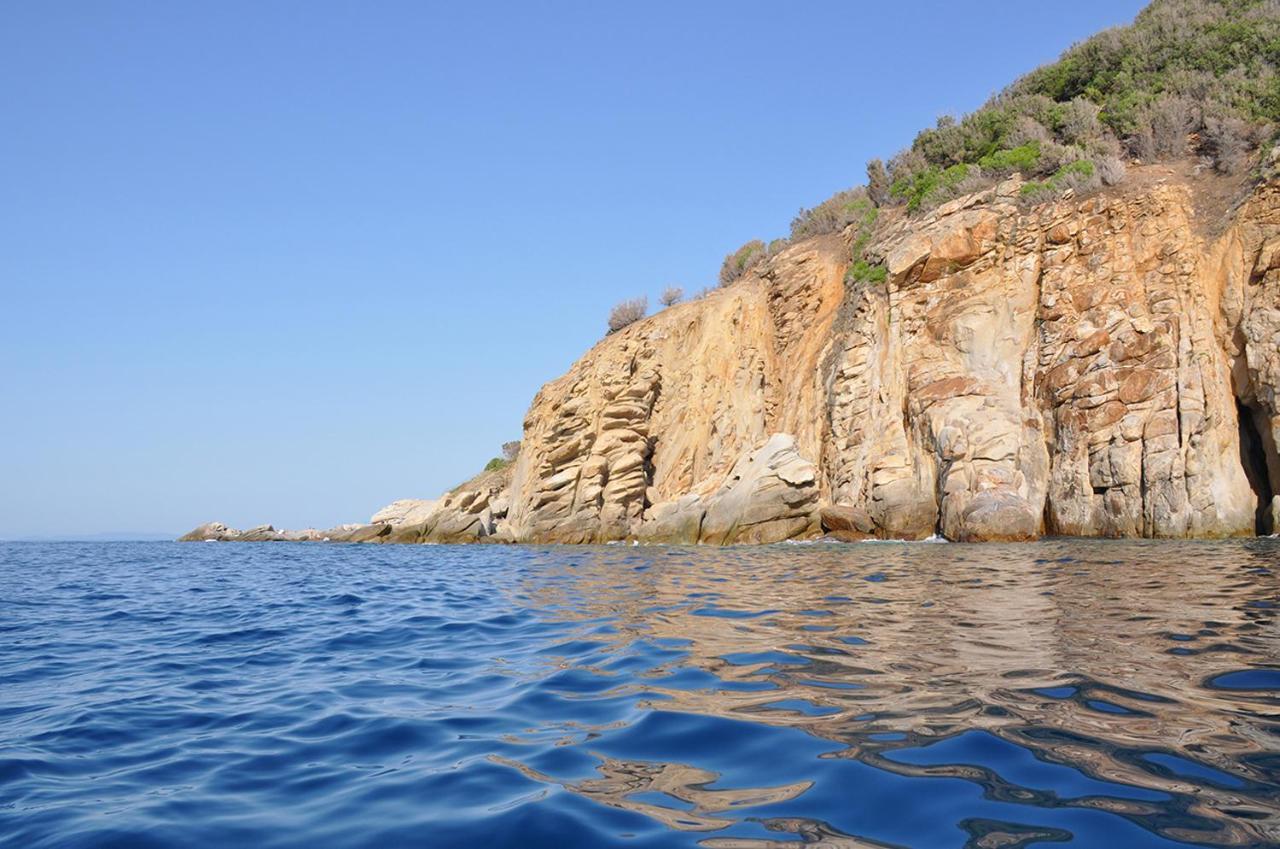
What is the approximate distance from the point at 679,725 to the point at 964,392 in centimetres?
2121

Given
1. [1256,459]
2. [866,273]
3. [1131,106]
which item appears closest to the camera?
[1256,459]

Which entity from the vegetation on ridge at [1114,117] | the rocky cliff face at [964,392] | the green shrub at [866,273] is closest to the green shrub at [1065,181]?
the vegetation on ridge at [1114,117]

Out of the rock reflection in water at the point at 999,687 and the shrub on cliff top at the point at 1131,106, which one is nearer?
the rock reflection in water at the point at 999,687

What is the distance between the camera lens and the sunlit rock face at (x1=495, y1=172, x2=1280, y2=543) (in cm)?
1884

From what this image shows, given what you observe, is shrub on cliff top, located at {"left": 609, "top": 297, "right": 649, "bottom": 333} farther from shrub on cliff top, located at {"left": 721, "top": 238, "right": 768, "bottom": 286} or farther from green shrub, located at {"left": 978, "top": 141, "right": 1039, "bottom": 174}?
green shrub, located at {"left": 978, "top": 141, "right": 1039, "bottom": 174}

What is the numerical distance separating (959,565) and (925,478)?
10.7 m

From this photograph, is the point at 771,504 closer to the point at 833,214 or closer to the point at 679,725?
the point at 833,214

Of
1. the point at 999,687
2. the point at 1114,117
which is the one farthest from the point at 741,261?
the point at 999,687

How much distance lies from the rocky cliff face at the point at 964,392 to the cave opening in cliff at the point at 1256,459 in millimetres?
65

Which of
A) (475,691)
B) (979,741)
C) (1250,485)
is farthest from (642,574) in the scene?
(1250,485)

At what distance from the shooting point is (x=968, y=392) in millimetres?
23188

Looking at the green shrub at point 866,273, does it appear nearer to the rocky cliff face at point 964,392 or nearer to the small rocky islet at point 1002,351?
the small rocky islet at point 1002,351

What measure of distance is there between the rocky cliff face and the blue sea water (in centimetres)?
1129

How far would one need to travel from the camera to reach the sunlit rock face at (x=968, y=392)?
1884cm
